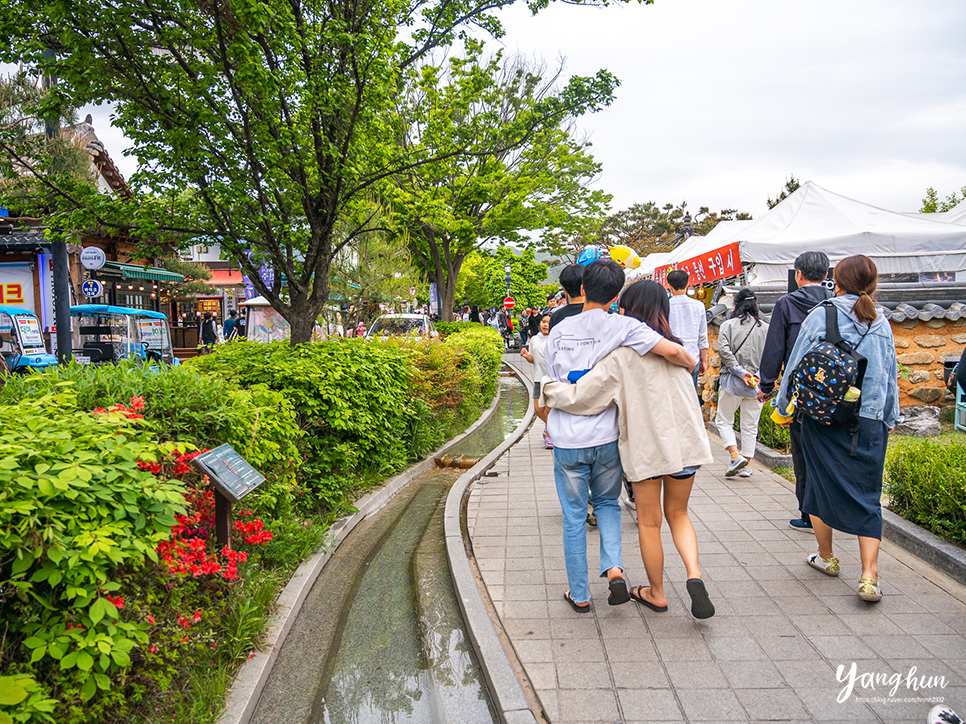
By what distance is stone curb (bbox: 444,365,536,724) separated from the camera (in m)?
2.72

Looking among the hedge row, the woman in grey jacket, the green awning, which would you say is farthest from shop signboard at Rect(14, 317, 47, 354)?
the woman in grey jacket

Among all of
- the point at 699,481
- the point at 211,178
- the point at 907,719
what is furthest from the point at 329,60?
the point at 907,719

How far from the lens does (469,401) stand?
1036 centimetres

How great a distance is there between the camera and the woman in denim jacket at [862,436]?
3525 millimetres

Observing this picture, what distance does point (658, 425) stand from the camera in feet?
10.6

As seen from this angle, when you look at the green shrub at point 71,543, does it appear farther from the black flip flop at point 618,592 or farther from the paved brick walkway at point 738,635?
the black flip flop at point 618,592

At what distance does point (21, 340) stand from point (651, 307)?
1446 centimetres

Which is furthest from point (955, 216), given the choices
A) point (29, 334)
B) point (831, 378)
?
point (29, 334)

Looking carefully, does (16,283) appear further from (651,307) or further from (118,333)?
(651,307)

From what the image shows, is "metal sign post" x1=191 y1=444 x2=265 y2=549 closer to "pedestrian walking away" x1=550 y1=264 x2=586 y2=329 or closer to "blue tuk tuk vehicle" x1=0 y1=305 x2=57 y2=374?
"pedestrian walking away" x1=550 y1=264 x2=586 y2=329

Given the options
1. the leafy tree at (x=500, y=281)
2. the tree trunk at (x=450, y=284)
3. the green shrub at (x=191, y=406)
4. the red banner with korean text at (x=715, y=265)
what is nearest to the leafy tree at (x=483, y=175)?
the tree trunk at (x=450, y=284)

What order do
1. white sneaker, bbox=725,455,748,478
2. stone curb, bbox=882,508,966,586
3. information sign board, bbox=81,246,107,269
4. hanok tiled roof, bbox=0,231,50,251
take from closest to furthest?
1. stone curb, bbox=882,508,966,586
2. white sneaker, bbox=725,455,748,478
3. information sign board, bbox=81,246,107,269
4. hanok tiled roof, bbox=0,231,50,251

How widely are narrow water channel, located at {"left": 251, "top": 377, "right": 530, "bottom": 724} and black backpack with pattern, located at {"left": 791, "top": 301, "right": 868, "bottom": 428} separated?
8.18ft

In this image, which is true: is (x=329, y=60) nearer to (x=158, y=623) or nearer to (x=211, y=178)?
(x=211, y=178)
